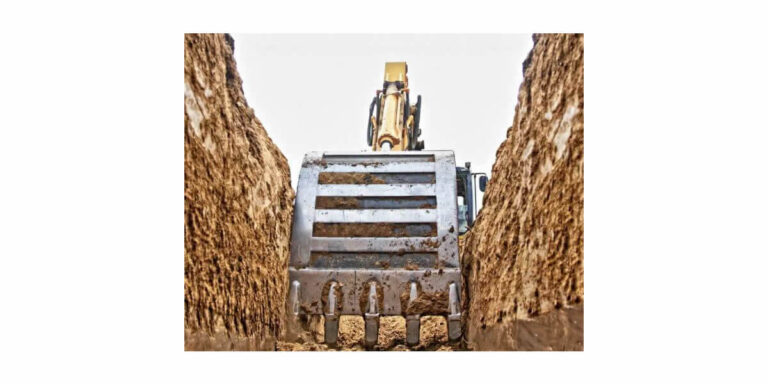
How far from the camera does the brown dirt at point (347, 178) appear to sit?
10.5 feet

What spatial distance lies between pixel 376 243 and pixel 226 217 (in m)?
0.82

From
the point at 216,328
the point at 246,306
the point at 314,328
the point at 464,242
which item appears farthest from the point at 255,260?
the point at 464,242

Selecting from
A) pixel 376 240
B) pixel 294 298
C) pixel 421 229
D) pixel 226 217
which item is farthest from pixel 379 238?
pixel 226 217

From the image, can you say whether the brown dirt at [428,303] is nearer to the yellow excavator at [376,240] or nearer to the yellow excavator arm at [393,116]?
the yellow excavator at [376,240]

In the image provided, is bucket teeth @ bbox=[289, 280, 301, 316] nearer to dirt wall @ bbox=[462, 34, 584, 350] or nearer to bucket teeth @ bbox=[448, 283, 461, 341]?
bucket teeth @ bbox=[448, 283, 461, 341]

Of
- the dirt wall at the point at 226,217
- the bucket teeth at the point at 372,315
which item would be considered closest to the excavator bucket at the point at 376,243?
the bucket teeth at the point at 372,315

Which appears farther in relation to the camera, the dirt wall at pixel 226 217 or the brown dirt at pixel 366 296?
the brown dirt at pixel 366 296

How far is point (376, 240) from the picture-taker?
298cm

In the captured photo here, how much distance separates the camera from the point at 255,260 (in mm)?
2611

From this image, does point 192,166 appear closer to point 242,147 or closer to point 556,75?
point 242,147

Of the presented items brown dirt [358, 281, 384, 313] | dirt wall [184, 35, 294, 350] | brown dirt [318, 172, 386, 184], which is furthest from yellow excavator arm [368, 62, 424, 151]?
brown dirt [358, 281, 384, 313]

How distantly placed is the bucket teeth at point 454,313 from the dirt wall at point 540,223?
0.07m

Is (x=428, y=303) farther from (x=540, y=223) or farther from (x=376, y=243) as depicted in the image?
(x=540, y=223)

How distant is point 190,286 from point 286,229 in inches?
33.8
